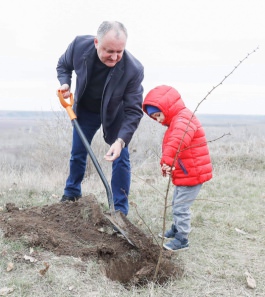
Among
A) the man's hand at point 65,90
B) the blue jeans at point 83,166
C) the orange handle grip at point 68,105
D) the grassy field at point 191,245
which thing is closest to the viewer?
the grassy field at point 191,245

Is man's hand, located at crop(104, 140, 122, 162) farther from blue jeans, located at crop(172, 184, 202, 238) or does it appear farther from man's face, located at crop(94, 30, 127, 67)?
man's face, located at crop(94, 30, 127, 67)

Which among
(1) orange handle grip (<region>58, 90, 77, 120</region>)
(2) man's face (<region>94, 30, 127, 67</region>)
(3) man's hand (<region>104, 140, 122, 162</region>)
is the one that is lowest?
(3) man's hand (<region>104, 140, 122, 162</region>)

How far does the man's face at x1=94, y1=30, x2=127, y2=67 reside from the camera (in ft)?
12.3

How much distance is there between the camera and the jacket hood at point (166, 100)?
12.5 ft

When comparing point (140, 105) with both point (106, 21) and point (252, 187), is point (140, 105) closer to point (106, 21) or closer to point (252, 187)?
point (106, 21)

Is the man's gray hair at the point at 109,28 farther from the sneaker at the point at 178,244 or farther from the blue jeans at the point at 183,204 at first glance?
the sneaker at the point at 178,244

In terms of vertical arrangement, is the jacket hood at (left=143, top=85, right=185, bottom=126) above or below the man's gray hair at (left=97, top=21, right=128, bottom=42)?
below

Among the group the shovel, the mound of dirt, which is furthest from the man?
the mound of dirt

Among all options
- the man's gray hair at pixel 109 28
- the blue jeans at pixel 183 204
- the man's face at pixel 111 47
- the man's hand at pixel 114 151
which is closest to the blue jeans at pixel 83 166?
the man's hand at pixel 114 151

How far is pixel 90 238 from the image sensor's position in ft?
13.7

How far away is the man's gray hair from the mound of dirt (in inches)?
68.6

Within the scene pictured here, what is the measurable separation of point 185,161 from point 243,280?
1104 millimetres

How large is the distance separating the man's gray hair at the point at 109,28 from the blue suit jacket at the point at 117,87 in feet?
1.63

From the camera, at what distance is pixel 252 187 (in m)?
7.09
